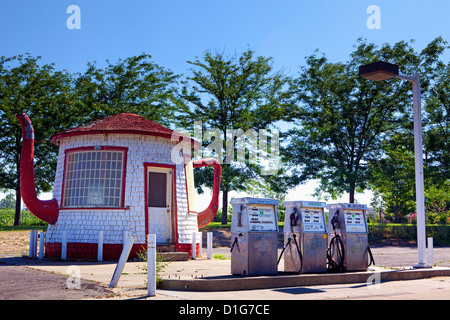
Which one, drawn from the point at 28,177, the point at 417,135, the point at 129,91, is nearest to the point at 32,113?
the point at 129,91

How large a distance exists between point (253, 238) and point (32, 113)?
98.0 feet

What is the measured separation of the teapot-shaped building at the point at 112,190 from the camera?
658 inches

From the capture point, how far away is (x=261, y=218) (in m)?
11.4

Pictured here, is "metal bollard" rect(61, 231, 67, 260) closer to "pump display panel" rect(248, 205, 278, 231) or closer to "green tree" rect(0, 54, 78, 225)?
"pump display panel" rect(248, 205, 278, 231)

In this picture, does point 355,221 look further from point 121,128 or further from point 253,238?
point 121,128

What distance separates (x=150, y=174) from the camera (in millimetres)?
17641

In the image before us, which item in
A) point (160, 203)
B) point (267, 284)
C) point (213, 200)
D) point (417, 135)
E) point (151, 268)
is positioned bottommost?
point (267, 284)

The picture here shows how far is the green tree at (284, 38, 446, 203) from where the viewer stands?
114ft

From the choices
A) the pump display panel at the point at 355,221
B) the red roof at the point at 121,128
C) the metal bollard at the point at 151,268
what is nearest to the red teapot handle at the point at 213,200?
the red roof at the point at 121,128

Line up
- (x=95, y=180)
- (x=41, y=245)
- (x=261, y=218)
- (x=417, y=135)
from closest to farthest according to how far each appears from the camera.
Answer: (x=261, y=218) < (x=417, y=135) < (x=41, y=245) < (x=95, y=180)

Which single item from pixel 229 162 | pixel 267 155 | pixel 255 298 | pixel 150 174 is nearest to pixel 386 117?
pixel 267 155

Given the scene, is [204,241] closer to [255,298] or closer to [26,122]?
[26,122]

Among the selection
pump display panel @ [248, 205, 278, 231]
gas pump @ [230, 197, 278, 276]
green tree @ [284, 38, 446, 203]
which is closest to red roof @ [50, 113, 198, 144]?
gas pump @ [230, 197, 278, 276]

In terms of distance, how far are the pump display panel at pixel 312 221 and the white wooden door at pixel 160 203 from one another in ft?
23.0
